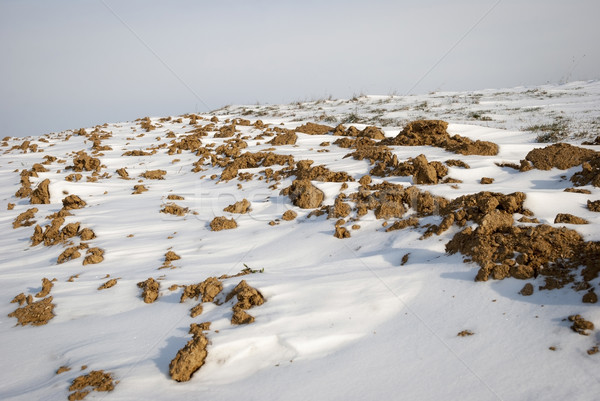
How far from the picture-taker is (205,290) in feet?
10.2

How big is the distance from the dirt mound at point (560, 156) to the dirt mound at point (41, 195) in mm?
8285

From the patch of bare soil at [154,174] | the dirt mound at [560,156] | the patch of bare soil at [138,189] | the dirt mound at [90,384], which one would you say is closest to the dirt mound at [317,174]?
the dirt mound at [560,156]

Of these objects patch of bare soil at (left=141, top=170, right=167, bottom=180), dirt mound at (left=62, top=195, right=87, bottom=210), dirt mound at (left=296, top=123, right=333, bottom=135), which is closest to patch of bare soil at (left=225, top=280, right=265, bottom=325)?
dirt mound at (left=62, top=195, right=87, bottom=210)

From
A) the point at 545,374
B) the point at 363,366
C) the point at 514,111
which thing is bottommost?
the point at 363,366

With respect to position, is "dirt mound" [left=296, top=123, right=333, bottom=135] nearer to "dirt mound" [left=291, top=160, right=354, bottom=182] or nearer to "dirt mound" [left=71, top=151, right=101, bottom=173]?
"dirt mound" [left=291, top=160, right=354, bottom=182]

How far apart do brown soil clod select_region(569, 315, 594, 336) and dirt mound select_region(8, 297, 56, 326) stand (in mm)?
4260

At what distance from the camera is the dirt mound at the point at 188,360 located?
87.1 inches

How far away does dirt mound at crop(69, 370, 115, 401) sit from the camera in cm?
217

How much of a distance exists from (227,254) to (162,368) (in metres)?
1.76

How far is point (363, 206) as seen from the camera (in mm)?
4215

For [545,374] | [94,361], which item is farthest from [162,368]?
[545,374]

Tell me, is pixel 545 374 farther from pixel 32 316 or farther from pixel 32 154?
pixel 32 154

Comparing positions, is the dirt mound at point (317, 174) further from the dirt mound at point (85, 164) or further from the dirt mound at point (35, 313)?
the dirt mound at point (85, 164)

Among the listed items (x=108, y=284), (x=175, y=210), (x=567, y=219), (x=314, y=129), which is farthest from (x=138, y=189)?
(x=567, y=219)
